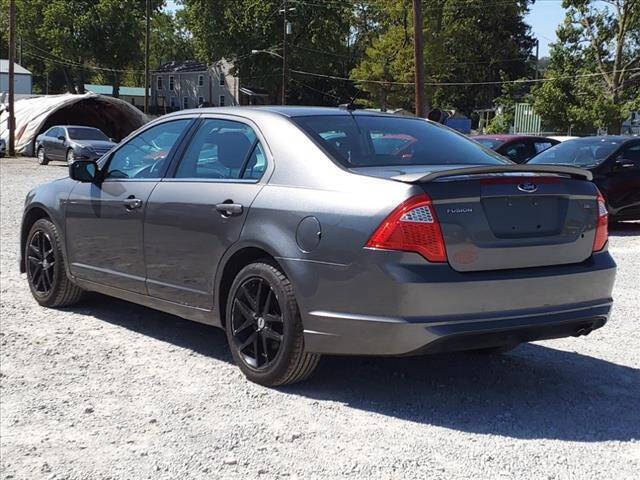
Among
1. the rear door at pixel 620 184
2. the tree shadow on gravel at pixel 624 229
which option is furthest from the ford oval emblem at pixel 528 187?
the tree shadow on gravel at pixel 624 229

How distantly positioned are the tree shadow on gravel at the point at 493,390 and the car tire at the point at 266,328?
0.58 ft

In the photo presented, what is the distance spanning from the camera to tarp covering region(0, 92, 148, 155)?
3522cm

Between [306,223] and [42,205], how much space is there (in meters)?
3.23

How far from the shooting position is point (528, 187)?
4.23 metres

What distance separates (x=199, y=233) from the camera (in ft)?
16.2

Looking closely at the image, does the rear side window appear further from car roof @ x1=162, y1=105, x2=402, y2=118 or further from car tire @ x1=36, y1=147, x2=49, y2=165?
car tire @ x1=36, y1=147, x2=49, y2=165

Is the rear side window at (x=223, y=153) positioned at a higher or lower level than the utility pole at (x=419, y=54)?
lower

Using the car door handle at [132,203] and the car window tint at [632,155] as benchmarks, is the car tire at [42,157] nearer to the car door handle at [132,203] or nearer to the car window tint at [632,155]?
the car window tint at [632,155]

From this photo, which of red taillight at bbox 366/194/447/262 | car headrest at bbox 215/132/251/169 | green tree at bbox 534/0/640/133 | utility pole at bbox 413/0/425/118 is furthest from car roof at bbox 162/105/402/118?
green tree at bbox 534/0/640/133

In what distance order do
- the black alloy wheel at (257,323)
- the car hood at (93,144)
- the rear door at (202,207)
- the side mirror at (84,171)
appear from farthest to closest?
the car hood at (93,144) < the side mirror at (84,171) < the rear door at (202,207) < the black alloy wheel at (257,323)

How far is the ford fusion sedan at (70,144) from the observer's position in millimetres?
28094

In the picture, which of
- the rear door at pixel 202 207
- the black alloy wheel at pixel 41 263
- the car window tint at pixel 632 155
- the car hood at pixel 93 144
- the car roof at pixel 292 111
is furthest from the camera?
the car hood at pixel 93 144

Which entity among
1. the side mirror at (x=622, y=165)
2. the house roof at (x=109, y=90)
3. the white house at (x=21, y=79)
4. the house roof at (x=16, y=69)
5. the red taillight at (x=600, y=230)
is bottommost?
the red taillight at (x=600, y=230)

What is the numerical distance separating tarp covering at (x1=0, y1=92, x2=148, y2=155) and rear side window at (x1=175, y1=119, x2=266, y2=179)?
3048cm
